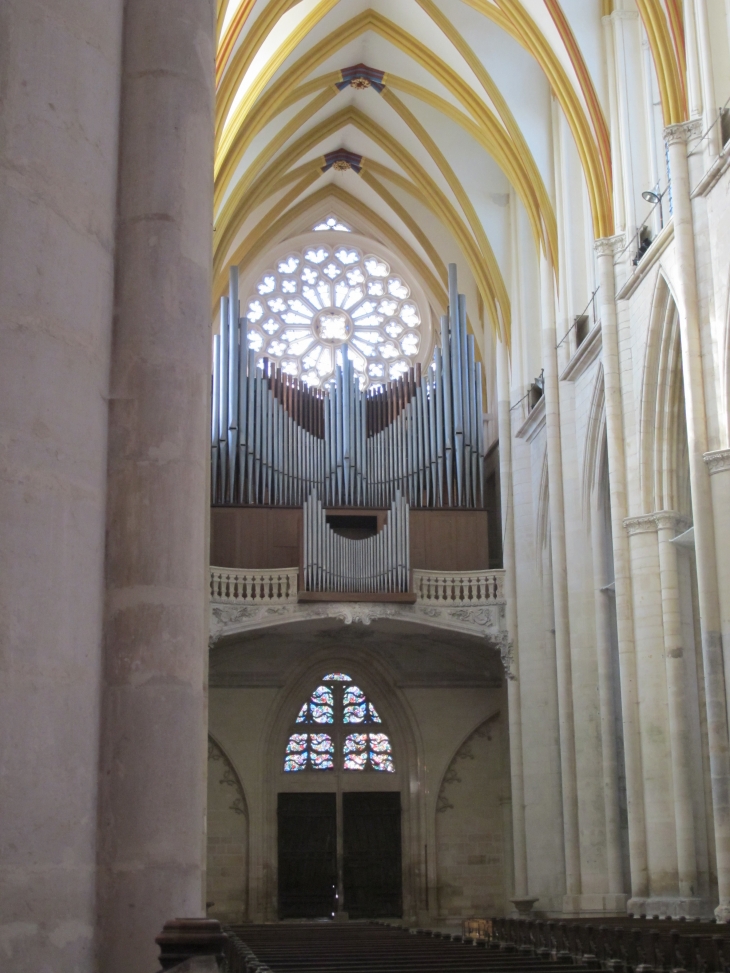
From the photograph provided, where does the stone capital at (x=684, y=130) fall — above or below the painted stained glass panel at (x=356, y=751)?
above

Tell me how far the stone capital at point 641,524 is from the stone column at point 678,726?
388 mm

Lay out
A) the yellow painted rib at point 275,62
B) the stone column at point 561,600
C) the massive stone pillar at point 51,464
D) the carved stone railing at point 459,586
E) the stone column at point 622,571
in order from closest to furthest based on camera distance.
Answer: the massive stone pillar at point 51,464, the stone column at point 622,571, the stone column at point 561,600, the yellow painted rib at point 275,62, the carved stone railing at point 459,586

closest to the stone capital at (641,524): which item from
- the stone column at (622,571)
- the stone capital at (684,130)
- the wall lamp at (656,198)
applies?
the stone column at (622,571)

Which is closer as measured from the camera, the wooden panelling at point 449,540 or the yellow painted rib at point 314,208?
the wooden panelling at point 449,540

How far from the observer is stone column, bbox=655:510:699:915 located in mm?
15367

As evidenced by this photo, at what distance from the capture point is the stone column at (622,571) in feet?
53.7

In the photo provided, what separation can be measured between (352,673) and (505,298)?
7.36m

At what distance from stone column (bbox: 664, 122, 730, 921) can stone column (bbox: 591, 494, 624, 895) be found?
4.16 m

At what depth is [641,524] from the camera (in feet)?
55.6

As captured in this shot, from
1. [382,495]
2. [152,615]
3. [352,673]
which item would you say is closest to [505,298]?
[382,495]

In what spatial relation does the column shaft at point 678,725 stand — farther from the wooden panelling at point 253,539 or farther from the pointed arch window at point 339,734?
the pointed arch window at point 339,734

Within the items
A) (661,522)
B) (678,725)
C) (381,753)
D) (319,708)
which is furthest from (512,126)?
(381,753)

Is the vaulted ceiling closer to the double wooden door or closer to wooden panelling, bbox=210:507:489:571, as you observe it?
wooden panelling, bbox=210:507:489:571

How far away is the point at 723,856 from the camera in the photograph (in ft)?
44.5
